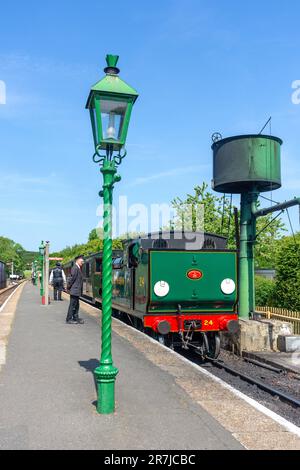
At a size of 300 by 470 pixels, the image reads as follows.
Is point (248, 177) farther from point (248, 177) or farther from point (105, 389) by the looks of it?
point (105, 389)

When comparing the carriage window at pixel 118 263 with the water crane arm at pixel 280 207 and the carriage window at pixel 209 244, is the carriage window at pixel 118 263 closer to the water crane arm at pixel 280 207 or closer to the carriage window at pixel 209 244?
the carriage window at pixel 209 244

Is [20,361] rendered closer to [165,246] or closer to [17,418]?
[17,418]

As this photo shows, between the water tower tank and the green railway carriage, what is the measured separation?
4.91 metres

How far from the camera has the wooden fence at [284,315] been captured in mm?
14352

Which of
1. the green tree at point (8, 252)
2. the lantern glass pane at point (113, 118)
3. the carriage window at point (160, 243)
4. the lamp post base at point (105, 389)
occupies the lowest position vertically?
the lamp post base at point (105, 389)

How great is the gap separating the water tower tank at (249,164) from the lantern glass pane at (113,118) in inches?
426

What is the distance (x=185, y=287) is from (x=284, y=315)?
243 inches

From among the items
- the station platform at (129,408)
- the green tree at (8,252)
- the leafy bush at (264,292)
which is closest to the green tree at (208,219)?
the leafy bush at (264,292)

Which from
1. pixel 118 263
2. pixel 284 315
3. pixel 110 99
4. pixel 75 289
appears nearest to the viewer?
pixel 110 99

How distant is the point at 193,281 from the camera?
1069cm

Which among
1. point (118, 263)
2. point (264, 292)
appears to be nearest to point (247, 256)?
point (118, 263)

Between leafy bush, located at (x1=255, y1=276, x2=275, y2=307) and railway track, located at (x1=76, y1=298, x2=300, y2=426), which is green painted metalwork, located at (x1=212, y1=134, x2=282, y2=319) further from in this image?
leafy bush, located at (x1=255, y1=276, x2=275, y2=307)
